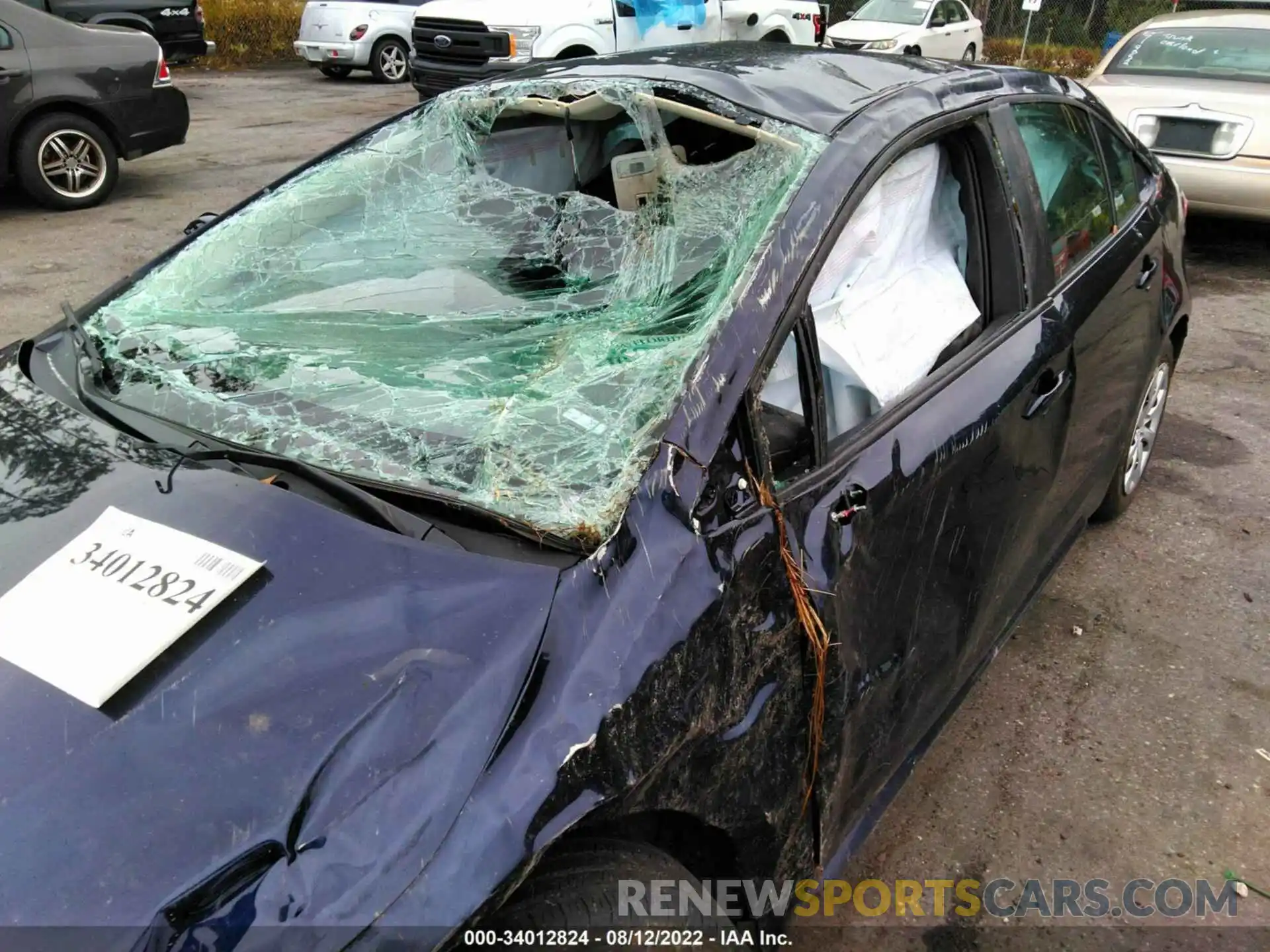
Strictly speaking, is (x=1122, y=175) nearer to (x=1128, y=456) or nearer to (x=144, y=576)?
(x=1128, y=456)

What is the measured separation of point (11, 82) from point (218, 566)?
22.3ft

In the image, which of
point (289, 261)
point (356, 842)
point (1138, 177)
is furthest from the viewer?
point (1138, 177)

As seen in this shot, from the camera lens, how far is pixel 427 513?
4.87 feet

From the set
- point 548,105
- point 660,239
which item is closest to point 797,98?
point 660,239

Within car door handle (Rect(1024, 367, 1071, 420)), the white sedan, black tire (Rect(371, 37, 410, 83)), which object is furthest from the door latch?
black tire (Rect(371, 37, 410, 83))

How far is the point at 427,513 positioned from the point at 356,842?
525mm

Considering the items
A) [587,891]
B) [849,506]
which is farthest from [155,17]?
[587,891]

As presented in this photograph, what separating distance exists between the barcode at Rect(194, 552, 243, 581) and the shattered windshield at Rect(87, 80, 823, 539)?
0.82 feet

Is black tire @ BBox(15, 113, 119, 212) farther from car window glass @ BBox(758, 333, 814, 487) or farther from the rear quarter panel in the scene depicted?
car window glass @ BBox(758, 333, 814, 487)

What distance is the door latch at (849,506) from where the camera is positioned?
1627 millimetres

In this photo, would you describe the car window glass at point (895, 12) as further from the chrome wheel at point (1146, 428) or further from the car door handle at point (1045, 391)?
the car door handle at point (1045, 391)

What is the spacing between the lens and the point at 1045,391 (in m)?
2.22

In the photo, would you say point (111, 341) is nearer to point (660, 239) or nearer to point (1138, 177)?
point (660, 239)

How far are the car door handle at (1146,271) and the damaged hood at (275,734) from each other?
7.48 ft
